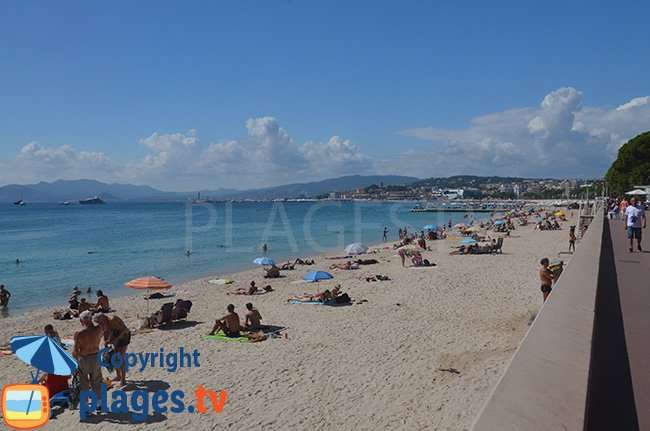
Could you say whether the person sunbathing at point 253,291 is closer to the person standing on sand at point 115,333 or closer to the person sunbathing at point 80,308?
the person sunbathing at point 80,308

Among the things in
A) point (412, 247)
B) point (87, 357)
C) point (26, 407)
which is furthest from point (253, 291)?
point (412, 247)

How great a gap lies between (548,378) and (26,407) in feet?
25.0

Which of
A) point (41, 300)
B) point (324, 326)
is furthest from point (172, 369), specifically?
point (41, 300)

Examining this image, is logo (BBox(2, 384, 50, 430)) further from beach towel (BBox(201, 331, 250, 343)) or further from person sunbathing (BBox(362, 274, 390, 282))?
person sunbathing (BBox(362, 274, 390, 282))

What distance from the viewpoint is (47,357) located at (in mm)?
6816

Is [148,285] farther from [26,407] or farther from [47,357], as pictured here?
[47,357]

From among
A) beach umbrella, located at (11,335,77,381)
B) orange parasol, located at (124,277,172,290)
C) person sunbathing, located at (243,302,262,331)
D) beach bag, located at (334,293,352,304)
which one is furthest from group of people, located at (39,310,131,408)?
beach bag, located at (334,293,352,304)

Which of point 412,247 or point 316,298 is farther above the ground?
point 316,298

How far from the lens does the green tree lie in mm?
49188

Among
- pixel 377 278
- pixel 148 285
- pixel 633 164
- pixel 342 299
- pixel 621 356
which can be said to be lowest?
pixel 377 278

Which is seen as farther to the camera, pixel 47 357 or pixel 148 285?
pixel 148 285

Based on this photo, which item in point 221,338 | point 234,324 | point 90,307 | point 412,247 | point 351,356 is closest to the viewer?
point 351,356

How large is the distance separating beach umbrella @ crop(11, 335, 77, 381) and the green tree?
5412cm

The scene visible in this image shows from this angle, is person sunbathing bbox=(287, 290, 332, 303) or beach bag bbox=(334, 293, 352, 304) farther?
person sunbathing bbox=(287, 290, 332, 303)
